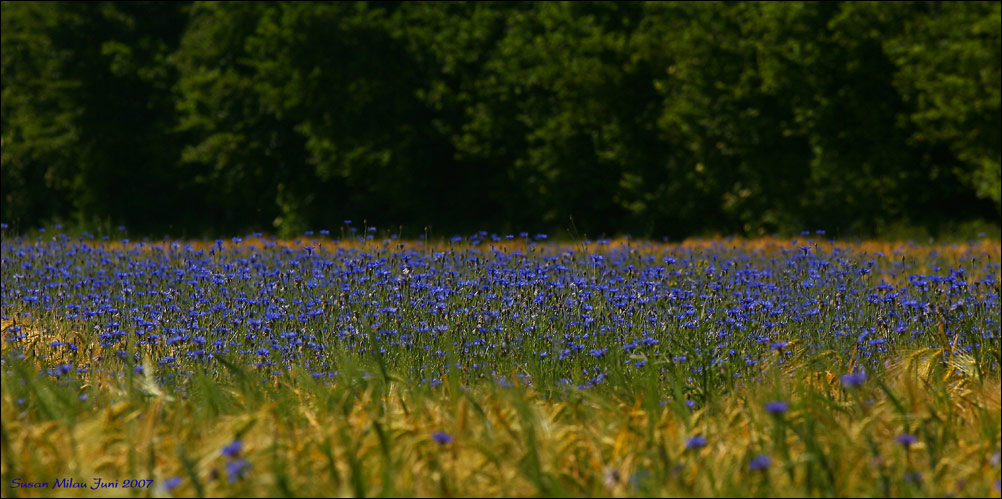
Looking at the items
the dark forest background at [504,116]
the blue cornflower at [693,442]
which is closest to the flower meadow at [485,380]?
the blue cornflower at [693,442]

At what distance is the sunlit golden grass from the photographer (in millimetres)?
2945

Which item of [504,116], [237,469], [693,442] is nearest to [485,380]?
[693,442]

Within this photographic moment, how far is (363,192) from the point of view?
20.8m

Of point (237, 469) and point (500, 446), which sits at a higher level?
point (237, 469)

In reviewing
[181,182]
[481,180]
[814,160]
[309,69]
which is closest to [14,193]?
[181,182]

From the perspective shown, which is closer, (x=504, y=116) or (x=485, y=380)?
(x=485, y=380)

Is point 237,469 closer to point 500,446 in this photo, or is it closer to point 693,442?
point 500,446

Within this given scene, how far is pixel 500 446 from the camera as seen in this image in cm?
323

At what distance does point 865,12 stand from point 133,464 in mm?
15968

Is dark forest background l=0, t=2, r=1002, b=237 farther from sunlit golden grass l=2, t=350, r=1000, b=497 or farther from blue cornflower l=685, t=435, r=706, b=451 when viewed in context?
blue cornflower l=685, t=435, r=706, b=451

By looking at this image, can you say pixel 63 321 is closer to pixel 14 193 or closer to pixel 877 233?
pixel 877 233

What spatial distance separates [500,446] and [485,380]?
1.63 m

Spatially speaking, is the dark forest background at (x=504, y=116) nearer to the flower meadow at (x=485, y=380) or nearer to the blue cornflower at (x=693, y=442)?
the flower meadow at (x=485, y=380)

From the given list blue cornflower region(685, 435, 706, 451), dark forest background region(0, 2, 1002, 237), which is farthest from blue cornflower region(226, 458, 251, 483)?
dark forest background region(0, 2, 1002, 237)
